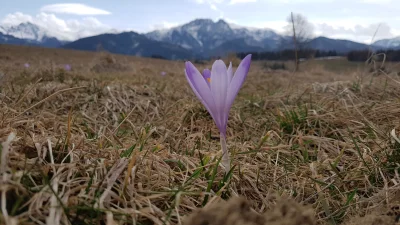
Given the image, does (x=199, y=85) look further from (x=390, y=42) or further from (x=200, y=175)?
(x=390, y=42)

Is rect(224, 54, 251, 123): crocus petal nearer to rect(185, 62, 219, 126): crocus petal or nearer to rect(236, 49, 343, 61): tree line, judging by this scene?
rect(185, 62, 219, 126): crocus petal

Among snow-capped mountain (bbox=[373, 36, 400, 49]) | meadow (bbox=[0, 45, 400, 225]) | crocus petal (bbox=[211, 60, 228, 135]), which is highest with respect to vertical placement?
snow-capped mountain (bbox=[373, 36, 400, 49])

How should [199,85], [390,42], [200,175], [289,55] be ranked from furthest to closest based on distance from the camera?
[289,55], [390,42], [200,175], [199,85]

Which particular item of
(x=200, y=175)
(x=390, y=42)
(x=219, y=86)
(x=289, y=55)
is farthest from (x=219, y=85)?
(x=289, y=55)

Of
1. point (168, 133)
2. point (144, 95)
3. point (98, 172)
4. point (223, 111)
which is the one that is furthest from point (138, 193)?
point (144, 95)

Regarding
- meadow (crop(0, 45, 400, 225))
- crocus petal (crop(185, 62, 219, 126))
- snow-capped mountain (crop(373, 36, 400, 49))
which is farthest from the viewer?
snow-capped mountain (crop(373, 36, 400, 49))

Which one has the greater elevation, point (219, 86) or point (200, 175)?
point (219, 86)

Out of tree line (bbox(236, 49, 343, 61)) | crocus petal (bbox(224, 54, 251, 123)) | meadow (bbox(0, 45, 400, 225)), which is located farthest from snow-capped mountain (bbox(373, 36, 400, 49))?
crocus petal (bbox(224, 54, 251, 123))
